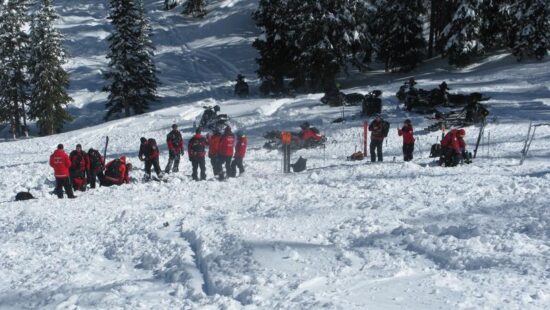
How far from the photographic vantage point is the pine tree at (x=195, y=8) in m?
66.2

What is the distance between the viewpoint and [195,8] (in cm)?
6700

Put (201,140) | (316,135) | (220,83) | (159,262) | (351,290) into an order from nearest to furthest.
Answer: (351,290) → (159,262) → (201,140) → (316,135) → (220,83)

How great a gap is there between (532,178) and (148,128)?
21280mm

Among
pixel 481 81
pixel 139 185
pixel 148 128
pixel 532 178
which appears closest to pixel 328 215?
pixel 532 178

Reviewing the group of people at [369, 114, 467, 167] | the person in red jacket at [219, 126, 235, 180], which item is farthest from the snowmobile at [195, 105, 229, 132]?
the group of people at [369, 114, 467, 167]

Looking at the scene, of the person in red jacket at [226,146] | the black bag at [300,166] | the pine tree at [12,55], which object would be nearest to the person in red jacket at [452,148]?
the black bag at [300,166]

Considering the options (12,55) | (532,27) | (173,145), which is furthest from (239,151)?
(12,55)

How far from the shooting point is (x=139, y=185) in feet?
49.4

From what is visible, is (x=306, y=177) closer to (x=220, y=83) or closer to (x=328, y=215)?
(x=328, y=215)

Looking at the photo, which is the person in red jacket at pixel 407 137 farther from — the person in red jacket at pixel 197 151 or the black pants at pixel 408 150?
the person in red jacket at pixel 197 151

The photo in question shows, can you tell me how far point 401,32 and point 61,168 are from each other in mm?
28046

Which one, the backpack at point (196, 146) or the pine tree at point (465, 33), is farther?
the pine tree at point (465, 33)

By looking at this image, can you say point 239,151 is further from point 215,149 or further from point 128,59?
point 128,59

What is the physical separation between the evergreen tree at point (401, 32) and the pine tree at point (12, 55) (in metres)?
26.8
